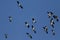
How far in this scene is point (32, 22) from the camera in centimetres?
3081

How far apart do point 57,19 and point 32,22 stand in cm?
288

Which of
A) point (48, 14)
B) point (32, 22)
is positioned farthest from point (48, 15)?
point (32, 22)

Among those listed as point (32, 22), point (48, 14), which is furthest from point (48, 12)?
point (32, 22)

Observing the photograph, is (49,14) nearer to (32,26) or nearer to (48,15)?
(48,15)

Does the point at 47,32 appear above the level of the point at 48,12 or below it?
below

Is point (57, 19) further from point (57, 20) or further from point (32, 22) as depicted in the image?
point (32, 22)

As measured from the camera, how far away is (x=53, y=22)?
103 ft

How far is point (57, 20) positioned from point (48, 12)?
58.2 inches

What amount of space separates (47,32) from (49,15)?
2685 mm

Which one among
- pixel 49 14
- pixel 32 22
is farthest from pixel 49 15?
pixel 32 22

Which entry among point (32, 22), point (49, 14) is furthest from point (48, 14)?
point (32, 22)

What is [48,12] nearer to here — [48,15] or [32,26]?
[48,15]

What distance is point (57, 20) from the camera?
31.0 meters

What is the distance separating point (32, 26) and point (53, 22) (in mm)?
2594
